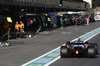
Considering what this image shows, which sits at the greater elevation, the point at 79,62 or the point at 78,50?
the point at 78,50

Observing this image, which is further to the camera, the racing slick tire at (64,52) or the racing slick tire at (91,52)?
the racing slick tire at (64,52)

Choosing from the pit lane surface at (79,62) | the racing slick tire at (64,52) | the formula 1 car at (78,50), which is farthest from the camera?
the racing slick tire at (64,52)

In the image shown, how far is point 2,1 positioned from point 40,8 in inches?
593

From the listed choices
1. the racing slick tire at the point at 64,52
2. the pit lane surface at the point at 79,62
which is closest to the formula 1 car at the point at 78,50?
the racing slick tire at the point at 64,52

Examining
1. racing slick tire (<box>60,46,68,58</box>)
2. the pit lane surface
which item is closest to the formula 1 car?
racing slick tire (<box>60,46,68,58</box>)

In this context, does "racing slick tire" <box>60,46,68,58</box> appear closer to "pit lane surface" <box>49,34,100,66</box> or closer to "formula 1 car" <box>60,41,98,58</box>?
"formula 1 car" <box>60,41,98,58</box>

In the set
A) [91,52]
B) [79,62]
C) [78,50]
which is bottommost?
[79,62]

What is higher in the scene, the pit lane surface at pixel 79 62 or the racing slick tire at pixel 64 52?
the racing slick tire at pixel 64 52

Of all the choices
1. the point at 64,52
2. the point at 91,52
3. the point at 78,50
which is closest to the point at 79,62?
the point at 78,50

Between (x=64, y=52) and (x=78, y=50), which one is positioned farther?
(x=64, y=52)

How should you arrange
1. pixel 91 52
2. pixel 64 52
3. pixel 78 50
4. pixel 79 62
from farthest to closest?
1. pixel 64 52
2. pixel 91 52
3. pixel 78 50
4. pixel 79 62

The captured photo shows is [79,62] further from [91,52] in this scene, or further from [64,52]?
[64,52]

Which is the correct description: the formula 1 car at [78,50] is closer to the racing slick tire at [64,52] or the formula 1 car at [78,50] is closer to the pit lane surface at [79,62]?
the racing slick tire at [64,52]

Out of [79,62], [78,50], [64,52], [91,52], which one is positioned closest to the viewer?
[79,62]
